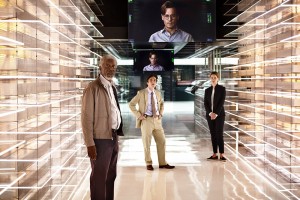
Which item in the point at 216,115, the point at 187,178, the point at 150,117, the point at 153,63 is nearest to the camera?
the point at 187,178

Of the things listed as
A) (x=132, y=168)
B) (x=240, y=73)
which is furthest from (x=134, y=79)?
(x=132, y=168)

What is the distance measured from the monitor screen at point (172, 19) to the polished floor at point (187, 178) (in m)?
2.18

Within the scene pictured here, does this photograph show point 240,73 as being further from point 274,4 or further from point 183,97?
point 183,97

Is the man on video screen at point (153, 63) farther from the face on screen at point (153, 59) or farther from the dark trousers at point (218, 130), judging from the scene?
the dark trousers at point (218, 130)

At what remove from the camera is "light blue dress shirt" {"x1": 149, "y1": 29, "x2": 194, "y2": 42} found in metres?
9.89

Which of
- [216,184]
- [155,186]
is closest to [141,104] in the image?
[155,186]

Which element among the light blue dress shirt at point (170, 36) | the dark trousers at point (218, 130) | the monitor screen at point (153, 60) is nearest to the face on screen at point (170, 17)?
the light blue dress shirt at point (170, 36)

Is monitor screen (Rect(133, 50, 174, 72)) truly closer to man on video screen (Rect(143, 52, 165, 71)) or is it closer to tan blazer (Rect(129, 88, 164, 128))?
man on video screen (Rect(143, 52, 165, 71))

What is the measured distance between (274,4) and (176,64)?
7.17m

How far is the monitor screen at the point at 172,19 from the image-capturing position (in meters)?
9.81

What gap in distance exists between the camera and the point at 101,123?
13.6ft

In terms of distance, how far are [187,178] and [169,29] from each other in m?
→ 4.37

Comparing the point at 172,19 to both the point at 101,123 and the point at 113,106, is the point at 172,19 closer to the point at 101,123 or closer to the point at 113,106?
the point at 113,106

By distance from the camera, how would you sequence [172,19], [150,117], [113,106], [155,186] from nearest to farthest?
[113,106] → [155,186] → [150,117] → [172,19]
